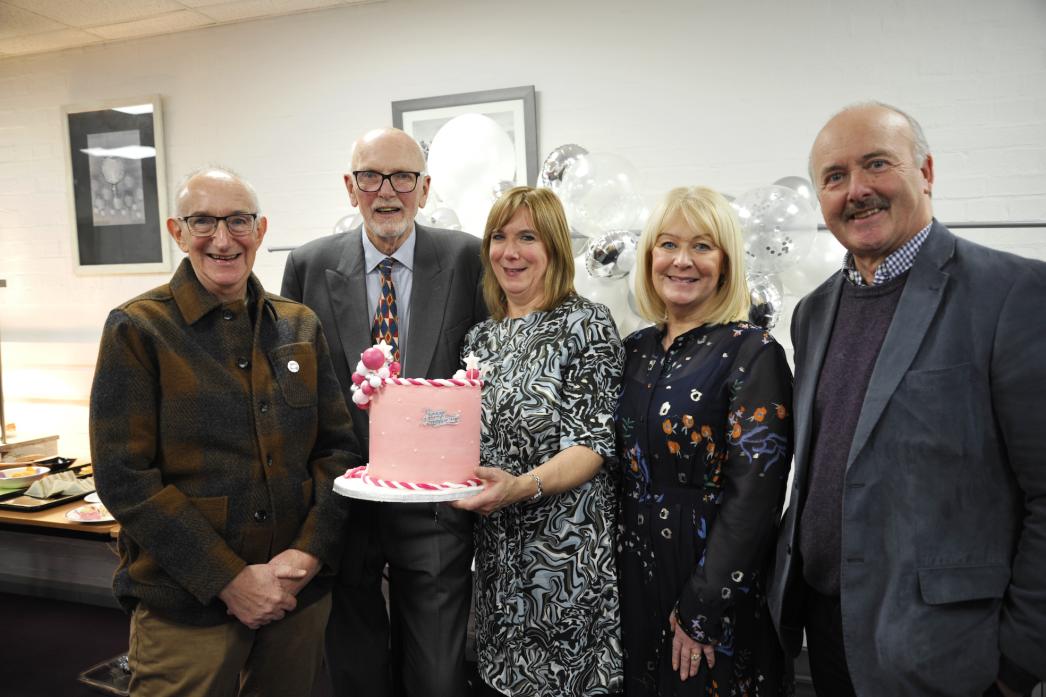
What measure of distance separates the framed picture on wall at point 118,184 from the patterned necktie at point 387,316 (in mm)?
3084

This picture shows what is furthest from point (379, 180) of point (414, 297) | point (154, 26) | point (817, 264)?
point (154, 26)

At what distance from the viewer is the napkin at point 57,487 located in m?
3.50

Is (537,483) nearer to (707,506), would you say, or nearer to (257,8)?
(707,506)

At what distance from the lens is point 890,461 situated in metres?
1.32

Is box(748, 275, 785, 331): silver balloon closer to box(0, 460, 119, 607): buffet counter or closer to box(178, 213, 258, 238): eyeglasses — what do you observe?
box(178, 213, 258, 238): eyeglasses

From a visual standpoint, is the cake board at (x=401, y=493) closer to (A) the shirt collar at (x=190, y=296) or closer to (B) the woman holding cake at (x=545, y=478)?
(B) the woman holding cake at (x=545, y=478)

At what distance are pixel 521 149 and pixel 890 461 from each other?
2933mm

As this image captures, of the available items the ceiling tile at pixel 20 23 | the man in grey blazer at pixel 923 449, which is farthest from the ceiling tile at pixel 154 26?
the man in grey blazer at pixel 923 449

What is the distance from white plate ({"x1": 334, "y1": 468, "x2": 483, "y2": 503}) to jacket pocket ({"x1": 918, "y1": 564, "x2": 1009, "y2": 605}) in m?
0.88

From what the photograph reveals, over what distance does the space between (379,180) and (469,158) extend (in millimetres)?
1454

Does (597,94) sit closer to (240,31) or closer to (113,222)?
(240,31)

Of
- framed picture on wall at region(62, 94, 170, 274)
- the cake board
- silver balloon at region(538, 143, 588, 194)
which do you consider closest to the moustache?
the cake board

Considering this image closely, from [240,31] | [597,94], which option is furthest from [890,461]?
[240,31]

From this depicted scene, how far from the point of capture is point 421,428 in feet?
5.28
